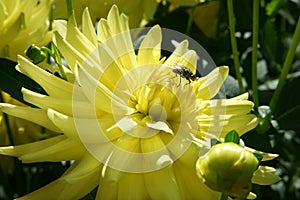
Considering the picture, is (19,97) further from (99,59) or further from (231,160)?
(231,160)

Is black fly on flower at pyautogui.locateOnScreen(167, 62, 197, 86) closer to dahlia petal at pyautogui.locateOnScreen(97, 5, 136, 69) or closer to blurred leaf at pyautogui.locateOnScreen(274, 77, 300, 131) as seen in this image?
dahlia petal at pyautogui.locateOnScreen(97, 5, 136, 69)

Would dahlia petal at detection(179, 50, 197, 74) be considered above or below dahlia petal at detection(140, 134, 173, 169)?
above

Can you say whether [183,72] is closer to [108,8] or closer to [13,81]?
[13,81]

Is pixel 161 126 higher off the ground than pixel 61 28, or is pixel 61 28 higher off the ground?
pixel 61 28

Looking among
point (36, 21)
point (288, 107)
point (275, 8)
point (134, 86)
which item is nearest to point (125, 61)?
point (134, 86)

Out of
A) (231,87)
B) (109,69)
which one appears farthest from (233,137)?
(231,87)

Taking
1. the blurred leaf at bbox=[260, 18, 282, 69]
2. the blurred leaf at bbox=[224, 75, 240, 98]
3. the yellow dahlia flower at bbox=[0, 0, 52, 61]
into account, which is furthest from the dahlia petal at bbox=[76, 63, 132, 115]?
the blurred leaf at bbox=[260, 18, 282, 69]
